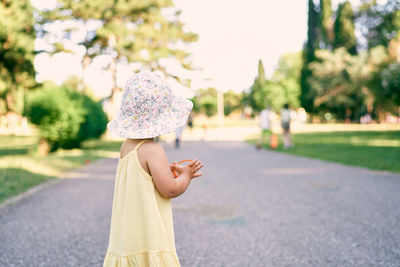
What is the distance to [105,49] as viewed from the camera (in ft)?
88.5

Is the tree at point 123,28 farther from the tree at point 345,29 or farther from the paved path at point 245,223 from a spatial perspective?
the tree at point 345,29

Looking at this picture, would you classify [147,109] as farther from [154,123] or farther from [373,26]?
[373,26]

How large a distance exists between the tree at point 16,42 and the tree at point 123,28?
9.25 m

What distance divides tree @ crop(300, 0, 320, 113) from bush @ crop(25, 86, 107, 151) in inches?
1579

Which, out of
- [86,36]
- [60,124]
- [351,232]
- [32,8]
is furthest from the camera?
[86,36]

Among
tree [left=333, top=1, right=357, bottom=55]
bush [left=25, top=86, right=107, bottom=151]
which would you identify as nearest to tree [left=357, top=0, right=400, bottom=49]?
tree [left=333, top=1, right=357, bottom=55]

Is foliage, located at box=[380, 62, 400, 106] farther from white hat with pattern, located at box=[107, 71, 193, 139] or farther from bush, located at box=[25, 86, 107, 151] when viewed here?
white hat with pattern, located at box=[107, 71, 193, 139]

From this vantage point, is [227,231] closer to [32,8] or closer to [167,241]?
[167,241]

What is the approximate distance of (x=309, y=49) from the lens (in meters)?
52.3

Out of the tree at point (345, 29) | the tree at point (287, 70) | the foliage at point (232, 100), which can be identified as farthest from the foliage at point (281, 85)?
the foliage at point (232, 100)

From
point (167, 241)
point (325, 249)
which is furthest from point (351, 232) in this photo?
point (167, 241)

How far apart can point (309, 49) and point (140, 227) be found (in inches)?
2128

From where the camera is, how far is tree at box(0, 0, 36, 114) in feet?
43.2

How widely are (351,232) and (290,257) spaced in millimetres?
1198
